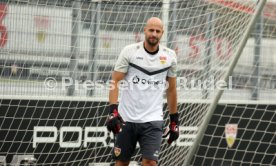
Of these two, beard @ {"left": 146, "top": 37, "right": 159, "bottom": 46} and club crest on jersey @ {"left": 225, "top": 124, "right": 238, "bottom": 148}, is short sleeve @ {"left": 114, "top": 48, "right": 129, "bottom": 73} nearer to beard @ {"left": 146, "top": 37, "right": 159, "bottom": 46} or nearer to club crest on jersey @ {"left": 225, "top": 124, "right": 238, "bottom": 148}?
beard @ {"left": 146, "top": 37, "right": 159, "bottom": 46}

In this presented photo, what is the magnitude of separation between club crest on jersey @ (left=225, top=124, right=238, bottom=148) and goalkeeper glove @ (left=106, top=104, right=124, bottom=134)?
3594mm

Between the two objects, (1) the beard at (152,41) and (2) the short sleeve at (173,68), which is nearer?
(1) the beard at (152,41)

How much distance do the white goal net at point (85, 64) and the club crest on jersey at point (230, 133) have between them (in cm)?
87

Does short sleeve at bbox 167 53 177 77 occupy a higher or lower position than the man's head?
lower

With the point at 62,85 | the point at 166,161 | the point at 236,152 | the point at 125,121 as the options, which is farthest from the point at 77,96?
the point at 236,152

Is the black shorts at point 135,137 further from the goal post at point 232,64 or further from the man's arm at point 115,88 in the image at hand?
the goal post at point 232,64

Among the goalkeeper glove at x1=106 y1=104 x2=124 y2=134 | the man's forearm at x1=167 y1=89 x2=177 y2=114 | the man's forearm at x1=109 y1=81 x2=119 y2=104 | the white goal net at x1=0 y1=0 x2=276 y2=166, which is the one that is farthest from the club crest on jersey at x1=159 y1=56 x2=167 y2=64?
the white goal net at x1=0 y1=0 x2=276 y2=166

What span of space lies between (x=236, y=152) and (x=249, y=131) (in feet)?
1.17

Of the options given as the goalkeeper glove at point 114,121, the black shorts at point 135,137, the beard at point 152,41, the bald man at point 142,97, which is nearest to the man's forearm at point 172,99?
the bald man at point 142,97

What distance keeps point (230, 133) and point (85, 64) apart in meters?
2.53

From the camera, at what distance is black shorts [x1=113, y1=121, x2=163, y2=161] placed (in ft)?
21.6

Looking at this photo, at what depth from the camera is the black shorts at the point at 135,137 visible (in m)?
A: 6.58

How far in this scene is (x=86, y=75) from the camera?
8.48 metres

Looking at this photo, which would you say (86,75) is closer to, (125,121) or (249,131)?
(125,121)
